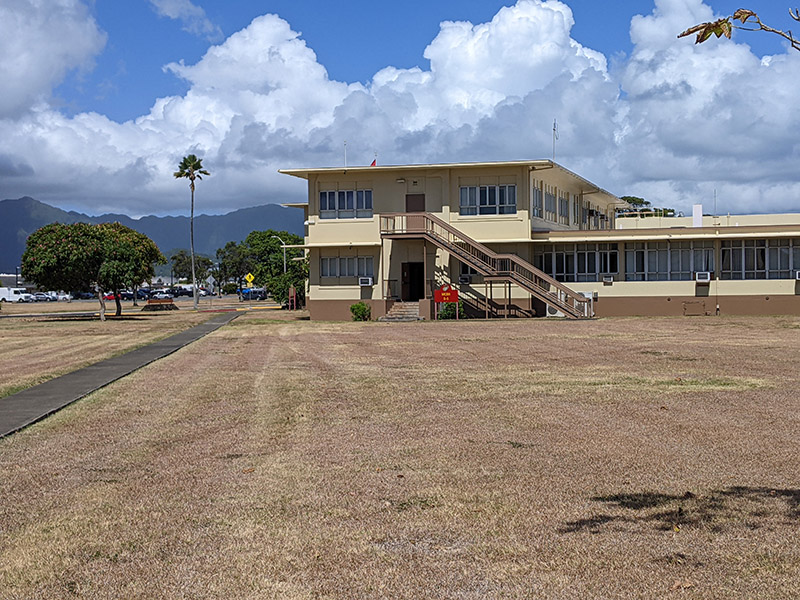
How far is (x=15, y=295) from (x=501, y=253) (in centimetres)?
10282

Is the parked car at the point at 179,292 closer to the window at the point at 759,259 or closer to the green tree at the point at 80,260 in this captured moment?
the green tree at the point at 80,260

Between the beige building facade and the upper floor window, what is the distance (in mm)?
52

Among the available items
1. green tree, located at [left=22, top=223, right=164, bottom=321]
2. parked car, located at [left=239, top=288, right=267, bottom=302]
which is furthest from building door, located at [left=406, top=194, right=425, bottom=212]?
parked car, located at [left=239, top=288, right=267, bottom=302]

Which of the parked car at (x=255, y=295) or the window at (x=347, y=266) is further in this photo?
the parked car at (x=255, y=295)

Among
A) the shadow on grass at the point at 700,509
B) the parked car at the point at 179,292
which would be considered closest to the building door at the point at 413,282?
the shadow on grass at the point at 700,509

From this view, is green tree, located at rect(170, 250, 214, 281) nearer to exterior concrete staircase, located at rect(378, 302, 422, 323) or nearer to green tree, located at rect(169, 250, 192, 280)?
green tree, located at rect(169, 250, 192, 280)

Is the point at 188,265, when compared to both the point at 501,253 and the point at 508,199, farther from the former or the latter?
the point at 508,199

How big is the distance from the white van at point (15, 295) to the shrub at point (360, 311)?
9300cm

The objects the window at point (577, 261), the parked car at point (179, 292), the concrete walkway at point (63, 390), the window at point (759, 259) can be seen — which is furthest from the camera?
the parked car at point (179, 292)

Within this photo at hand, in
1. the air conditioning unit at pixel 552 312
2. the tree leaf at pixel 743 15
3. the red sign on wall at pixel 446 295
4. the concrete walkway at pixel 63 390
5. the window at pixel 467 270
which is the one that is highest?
the tree leaf at pixel 743 15

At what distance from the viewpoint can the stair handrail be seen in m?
45.9

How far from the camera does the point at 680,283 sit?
159 feet

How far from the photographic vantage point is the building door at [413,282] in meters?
50.0

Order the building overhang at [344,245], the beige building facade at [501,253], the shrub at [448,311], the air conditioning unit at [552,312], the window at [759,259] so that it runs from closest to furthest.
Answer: the shrub at [448,311] → the air conditioning unit at [552,312] → the beige building facade at [501,253] → the window at [759,259] → the building overhang at [344,245]
